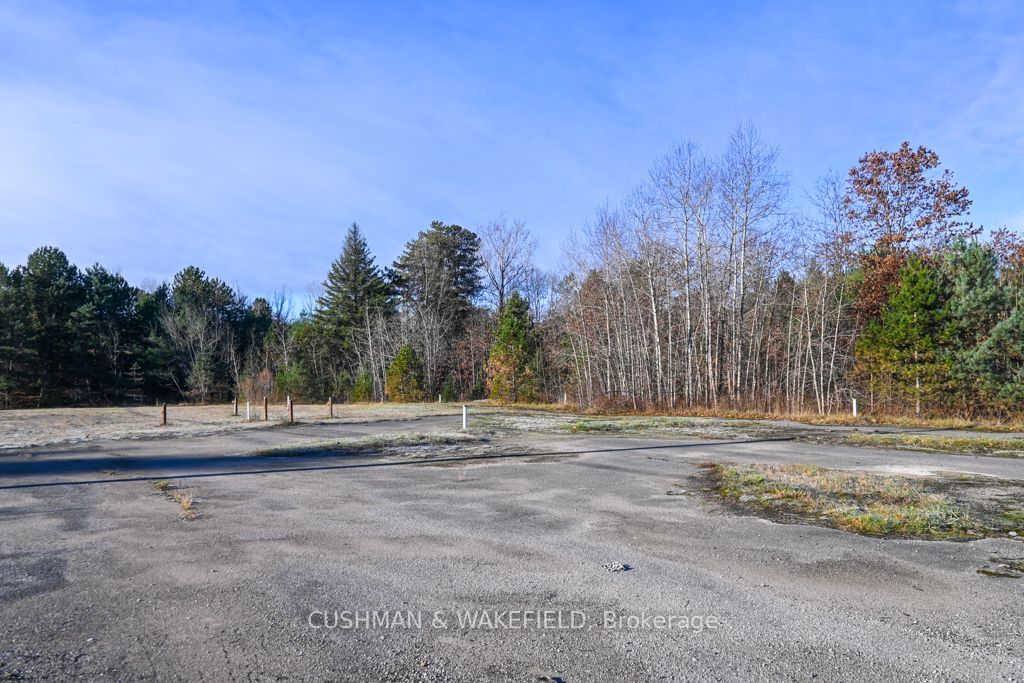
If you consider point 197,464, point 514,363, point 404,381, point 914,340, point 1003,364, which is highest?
point 914,340

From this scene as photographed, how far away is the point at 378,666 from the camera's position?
3.49 m

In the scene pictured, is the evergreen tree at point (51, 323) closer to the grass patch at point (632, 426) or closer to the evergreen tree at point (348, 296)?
the evergreen tree at point (348, 296)

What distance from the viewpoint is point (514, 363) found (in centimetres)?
3906

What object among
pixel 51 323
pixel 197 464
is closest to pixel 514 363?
pixel 197 464

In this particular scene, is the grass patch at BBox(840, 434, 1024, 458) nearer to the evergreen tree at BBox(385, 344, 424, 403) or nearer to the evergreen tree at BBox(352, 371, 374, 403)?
the evergreen tree at BBox(385, 344, 424, 403)

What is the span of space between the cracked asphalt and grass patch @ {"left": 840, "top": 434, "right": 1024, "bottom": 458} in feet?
27.0

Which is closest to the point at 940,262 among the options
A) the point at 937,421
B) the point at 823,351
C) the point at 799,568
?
the point at 823,351

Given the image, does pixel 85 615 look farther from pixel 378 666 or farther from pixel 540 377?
pixel 540 377

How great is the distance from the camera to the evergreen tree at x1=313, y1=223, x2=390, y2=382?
5688cm

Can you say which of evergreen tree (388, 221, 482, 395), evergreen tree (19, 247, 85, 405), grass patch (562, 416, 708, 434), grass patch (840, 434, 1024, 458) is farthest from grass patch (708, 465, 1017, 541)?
evergreen tree (19, 247, 85, 405)

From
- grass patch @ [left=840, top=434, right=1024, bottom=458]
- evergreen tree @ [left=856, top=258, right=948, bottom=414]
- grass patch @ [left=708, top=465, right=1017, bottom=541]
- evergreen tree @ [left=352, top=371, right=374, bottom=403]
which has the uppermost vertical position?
evergreen tree @ [left=856, top=258, right=948, bottom=414]

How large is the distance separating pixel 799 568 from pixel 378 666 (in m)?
3.49

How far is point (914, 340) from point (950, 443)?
1045 centimetres

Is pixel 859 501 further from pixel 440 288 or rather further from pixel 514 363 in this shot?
pixel 440 288
